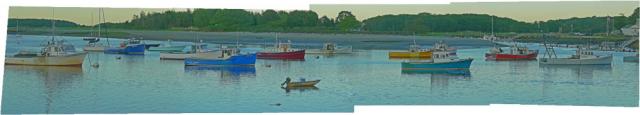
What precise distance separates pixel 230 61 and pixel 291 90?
1.12 meters

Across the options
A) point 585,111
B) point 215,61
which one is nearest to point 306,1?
point 215,61

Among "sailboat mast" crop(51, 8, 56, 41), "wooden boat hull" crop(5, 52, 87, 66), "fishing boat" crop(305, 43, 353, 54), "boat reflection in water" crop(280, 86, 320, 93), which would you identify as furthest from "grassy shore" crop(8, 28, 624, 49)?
"boat reflection in water" crop(280, 86, 320, 93)

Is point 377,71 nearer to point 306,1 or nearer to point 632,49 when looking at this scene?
point 306,1

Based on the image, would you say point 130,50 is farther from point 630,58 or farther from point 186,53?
point 630,58

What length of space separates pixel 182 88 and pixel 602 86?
5.15 meters

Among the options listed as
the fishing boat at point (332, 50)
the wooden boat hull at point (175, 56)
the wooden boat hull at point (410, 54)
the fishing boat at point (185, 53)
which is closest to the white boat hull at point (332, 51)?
the fishing boat at point (332, 50)

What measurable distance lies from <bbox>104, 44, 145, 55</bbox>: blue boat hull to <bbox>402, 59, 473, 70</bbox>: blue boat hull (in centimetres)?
338

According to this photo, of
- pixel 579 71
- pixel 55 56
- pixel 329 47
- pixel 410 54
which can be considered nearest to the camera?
pixel 55 56

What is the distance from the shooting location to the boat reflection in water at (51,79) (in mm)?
12914

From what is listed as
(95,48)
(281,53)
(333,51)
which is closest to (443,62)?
(333,51)

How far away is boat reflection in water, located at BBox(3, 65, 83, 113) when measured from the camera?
12.9m

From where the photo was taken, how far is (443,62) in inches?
558

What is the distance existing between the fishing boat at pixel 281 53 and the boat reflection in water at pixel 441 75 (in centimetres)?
136

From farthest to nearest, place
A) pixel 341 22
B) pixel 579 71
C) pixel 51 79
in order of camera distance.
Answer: pixel 579 71 < pixel 51 79 < pixel 341 22
